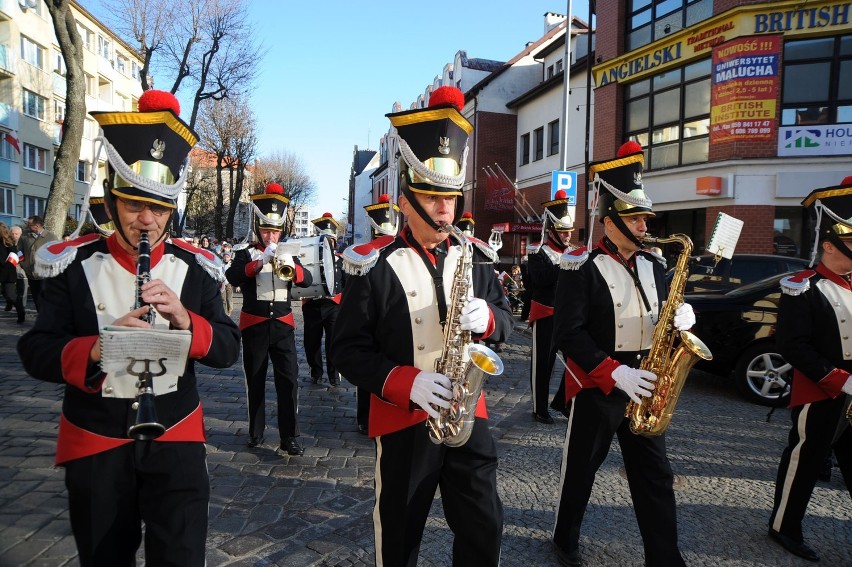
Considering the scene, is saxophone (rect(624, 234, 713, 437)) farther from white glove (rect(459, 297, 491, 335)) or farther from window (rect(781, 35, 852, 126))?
window (rect(781, 35, 852, 126))

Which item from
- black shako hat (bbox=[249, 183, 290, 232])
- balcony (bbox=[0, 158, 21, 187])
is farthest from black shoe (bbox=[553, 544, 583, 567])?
balcony (bbox=[0, 158, 21, 187])

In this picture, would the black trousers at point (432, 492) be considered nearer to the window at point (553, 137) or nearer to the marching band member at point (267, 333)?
the marching band member at point (267, 333)

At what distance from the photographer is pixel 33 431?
6227 mm

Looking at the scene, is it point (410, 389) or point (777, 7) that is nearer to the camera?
point (410, 389)

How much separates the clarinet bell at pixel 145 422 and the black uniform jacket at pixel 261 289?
3.73m

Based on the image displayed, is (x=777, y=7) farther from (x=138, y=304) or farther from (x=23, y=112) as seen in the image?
(x=23, y=112)

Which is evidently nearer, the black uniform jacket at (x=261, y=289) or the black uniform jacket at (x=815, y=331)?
the black uniform jacket at (x=815, y=331)

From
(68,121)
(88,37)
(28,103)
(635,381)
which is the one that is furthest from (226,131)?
(635,381)

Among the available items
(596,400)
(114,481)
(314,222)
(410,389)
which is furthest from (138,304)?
(314,222)

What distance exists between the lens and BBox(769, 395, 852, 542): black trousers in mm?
3996

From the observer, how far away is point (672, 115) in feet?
60.3

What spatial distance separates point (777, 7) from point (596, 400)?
52.7 feet

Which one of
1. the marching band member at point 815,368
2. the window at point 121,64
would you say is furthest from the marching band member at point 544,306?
the window at point 121,64

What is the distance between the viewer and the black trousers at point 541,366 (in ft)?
23.7
